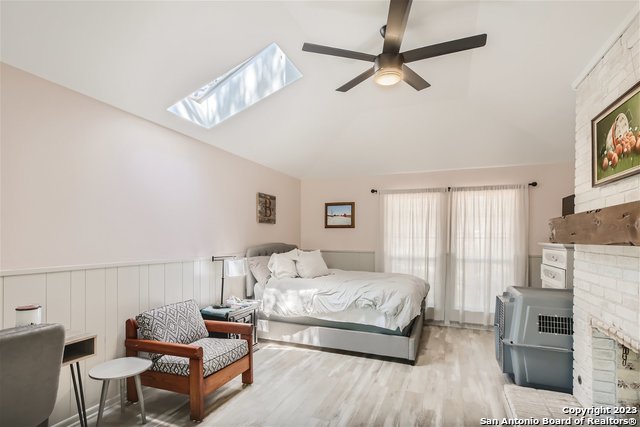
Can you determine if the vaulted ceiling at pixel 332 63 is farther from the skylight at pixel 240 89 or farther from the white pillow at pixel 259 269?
the white pillow at pixel 259 269

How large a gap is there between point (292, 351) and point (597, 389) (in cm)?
279

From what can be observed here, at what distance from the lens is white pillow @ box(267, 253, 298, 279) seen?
14.2 ft

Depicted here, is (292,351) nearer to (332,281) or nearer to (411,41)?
(332,281)

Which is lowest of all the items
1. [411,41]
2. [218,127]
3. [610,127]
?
[610,127]

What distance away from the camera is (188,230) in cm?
352

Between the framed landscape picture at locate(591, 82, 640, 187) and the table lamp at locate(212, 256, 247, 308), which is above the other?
the framed landscape picture at locate(591, 82, 640, 187)

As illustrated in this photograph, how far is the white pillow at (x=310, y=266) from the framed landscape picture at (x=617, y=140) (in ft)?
10.4

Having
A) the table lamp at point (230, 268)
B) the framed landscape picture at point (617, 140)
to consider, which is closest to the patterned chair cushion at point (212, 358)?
the table lamp at point (230, 268)

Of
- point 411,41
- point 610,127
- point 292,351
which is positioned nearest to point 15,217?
point 292,351

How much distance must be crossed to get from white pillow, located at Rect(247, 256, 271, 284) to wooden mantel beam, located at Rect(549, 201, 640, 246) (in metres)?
3.23

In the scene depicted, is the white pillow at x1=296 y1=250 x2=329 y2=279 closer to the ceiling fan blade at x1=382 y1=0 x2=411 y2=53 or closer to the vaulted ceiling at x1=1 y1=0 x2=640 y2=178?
the vaulted ceiling at x1=1 y1=0 x2=640 y2=178

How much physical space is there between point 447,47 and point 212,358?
114 inches

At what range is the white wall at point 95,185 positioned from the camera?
2.13 m

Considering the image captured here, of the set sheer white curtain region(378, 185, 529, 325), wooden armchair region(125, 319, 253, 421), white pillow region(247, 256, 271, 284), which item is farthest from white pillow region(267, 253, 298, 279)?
sheer white curtain region(378, 185, 529, 325)
